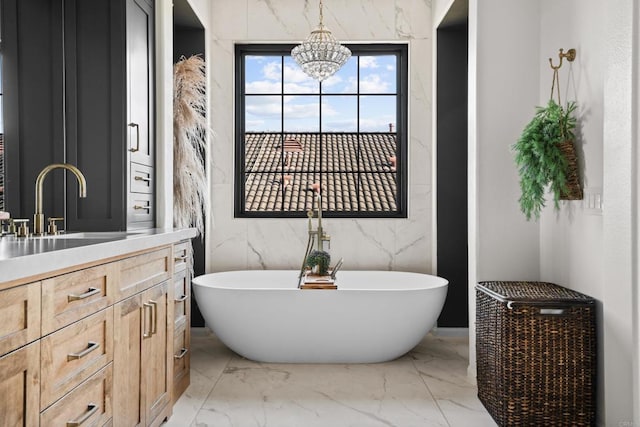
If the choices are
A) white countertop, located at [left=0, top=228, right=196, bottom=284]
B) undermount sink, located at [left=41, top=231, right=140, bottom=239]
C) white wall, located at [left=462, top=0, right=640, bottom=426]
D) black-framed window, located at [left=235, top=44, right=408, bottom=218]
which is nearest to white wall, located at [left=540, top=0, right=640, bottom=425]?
white wall, located at [left=462, top=0, right=640, bottom=426]

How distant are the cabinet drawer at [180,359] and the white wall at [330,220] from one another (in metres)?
1.49

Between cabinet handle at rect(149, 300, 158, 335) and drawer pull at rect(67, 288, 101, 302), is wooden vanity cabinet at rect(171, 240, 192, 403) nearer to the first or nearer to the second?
cabinet handle at rect(149, 300, 158, 335)

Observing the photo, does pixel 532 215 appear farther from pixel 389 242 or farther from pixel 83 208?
pixel 83 208

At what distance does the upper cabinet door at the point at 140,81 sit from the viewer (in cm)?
274

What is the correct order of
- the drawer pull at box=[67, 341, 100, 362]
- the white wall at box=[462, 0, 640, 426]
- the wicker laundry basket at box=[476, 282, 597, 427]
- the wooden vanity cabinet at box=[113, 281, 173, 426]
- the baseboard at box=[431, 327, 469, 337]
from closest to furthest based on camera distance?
the drawer pull at box=[67, 341, 100, 362] → the wooden vanity cabinet at box=[113, 281, 173, 426] → the white wall at box=[462, 0, 640, 426] → the wicker laundry basket at box=[476, 282, 597, 427] → the baseboard at box=[431, 327, 469, 337]

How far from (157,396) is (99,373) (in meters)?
0.68

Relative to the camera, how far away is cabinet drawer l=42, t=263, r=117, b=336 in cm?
139

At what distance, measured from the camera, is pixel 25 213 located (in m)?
2.58

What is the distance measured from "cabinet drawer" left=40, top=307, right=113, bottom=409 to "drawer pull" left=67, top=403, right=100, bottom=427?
0.10m

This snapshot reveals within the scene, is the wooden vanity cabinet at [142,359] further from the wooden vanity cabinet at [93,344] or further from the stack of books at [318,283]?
the stack of books at [318,283]

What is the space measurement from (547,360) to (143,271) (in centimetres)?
188

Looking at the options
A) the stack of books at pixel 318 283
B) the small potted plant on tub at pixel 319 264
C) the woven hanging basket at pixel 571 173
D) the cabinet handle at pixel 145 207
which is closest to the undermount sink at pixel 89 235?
the cabinet handle at pixel 145 207

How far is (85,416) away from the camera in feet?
5.23

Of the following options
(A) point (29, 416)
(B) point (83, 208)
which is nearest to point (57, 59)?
(B) point (83, 208)
